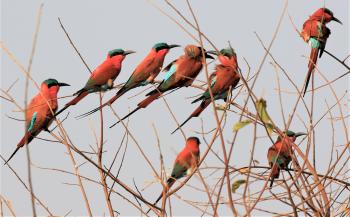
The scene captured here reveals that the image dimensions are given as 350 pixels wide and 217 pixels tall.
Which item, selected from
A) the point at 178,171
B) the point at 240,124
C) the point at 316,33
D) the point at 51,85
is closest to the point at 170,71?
the point at 178,171

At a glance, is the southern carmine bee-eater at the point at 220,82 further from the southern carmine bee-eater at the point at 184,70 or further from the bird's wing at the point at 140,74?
the bird's wing at the point at 140,74

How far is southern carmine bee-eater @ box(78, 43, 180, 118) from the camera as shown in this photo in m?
4.70

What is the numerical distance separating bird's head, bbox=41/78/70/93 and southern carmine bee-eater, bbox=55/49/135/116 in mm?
307

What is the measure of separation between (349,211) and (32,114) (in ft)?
8.19

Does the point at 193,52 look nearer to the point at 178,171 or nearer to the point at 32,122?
the point at 178,171

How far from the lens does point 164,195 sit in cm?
304

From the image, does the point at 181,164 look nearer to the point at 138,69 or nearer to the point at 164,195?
the point at 138,69

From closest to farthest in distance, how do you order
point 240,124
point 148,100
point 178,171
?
point 240,124, point 148,100, point 178,171

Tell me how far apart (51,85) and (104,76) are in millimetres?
442

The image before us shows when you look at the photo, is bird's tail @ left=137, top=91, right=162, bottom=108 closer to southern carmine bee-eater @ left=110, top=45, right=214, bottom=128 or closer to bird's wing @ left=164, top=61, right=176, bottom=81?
southern carmine bee-eater @ left=110, top=45, right=214, bottom=128

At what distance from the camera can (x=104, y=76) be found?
500 cm

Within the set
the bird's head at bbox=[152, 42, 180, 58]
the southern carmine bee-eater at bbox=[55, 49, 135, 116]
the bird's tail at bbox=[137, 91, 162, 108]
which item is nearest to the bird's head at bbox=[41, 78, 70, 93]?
the southern carmine bee-eater at bbox=[55, 49, 135, 116]

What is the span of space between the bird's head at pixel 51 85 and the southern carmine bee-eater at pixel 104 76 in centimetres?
31

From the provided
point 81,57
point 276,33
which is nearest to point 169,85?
point 81,57
